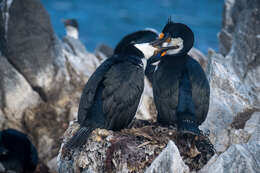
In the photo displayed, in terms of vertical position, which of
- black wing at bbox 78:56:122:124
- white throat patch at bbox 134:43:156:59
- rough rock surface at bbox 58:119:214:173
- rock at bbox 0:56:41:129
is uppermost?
white throat patch at bbox 134:43:156:59

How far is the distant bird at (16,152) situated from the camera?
6.11 meters

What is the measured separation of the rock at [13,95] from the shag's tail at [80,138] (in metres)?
3.92

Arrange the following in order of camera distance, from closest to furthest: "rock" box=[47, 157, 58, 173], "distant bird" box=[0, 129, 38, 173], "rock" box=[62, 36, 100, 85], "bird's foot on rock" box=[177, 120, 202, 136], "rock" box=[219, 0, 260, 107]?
"bird's foot on rock" box=[177, 120, 202, 136], "rock" box=[219, 0, 260, 107], "distant bird" box=[0, 129, 38, 173], "rock" box=[47, 157, 58, 173], "rock" box=[62, 36, 100, 85]

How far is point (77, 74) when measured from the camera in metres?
7.60

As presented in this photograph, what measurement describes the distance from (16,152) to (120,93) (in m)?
3.54

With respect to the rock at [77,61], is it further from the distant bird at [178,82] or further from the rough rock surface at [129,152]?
the rough rock surface at [129,152]

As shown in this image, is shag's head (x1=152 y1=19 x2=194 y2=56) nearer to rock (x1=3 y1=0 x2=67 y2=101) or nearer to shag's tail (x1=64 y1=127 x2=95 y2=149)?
shag's tail (x1=64 y1=127 x2=95 y2=149)

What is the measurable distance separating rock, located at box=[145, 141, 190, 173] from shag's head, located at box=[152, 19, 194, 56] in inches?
47.3

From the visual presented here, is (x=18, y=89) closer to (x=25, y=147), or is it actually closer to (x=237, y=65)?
(x=25, y=147)

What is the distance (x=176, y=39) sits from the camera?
3.71 m

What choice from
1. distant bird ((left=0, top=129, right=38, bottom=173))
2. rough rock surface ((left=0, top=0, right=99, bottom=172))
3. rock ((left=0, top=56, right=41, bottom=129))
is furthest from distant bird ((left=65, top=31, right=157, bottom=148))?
rock ((left=0, top=56, right=41, bottom=129))

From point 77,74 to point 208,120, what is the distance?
12.5 ft

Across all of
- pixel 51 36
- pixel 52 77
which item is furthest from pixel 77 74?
pixel 51 36

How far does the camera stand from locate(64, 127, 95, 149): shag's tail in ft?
10.7
